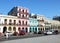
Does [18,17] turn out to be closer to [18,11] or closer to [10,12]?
[18,11]

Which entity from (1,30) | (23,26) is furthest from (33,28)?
(1,30)

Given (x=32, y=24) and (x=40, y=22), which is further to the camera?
(x=40, y=22)

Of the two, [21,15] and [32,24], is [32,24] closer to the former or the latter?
[32,24]

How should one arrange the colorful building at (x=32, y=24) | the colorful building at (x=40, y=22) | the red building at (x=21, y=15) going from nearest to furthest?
the red building at (x=21, y=15), the colorful building at (x=32, y=24), the colorful building at (x=40, y=22)

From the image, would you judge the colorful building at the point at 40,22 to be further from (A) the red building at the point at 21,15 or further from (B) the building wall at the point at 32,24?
(A) the red building at the point at 21,15

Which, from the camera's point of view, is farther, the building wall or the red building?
the building wall

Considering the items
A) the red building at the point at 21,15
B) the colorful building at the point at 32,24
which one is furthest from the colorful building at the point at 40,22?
the red building at the point at 21,15

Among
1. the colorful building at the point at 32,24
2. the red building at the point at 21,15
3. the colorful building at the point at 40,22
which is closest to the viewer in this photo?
the red building at the point at 21,15

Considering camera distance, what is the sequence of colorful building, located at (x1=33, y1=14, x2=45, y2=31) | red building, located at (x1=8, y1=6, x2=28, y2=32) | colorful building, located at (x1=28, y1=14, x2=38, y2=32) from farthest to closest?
1. colorful building, located at (x1=33, y1=14, x2=45, y2=31)
2. colorful building, located at (x1=28, y1=14, x2=38, y2=32)
3. red building, located at (x1=8, y1=6, x2=28, y2=32)

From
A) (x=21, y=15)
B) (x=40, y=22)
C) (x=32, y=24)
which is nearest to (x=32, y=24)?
(x=32, y=24)

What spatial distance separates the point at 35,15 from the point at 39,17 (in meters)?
2.59

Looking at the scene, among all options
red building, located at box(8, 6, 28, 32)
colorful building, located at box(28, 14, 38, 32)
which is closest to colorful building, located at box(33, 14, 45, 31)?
colorful building, located at box(28, 14, 38, 32)

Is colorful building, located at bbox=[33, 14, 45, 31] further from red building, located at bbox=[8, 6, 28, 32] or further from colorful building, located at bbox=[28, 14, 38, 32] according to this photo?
red building, located at bbox=[8, 6, 28, 32]

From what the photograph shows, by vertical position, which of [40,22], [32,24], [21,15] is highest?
[21,15]
